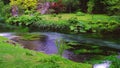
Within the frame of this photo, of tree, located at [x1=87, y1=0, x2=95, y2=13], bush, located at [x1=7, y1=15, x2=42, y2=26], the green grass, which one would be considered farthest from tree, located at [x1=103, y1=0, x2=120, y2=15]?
the green grass

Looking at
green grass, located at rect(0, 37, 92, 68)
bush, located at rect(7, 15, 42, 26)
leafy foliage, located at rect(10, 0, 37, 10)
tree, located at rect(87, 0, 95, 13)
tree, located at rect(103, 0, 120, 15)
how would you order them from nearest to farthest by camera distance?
green grass, located at rect(0, 37, 92, 68)
tree, located at rect(103, 0, 120, 15)
bush, located at rect(7, 15, 42, 26)
tree, located at rect(87, 0, 95, 13)
leafy foliage, located at rect(10, 0, 37, 10)

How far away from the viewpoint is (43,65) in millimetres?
15094

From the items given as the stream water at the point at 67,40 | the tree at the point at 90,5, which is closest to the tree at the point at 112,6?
the tree at the point at 90,5

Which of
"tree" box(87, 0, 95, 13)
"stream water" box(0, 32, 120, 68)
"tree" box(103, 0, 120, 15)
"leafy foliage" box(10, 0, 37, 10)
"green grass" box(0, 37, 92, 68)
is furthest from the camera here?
"leafy foliage" box(10, 0, 37, 10)

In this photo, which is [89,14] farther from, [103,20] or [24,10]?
[24,10]

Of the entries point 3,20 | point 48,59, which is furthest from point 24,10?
point 48,59

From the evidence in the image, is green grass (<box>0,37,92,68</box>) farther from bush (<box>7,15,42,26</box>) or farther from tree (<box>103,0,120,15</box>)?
tree (<box>103,0,120,15</box>)

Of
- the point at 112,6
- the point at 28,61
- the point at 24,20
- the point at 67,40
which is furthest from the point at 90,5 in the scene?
the point at 28,61

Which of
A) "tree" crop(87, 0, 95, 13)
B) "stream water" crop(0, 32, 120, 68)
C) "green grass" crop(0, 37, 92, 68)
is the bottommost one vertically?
"stream water" crop(0, 32, 120, 68)

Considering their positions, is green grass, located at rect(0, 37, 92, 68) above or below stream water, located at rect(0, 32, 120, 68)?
above

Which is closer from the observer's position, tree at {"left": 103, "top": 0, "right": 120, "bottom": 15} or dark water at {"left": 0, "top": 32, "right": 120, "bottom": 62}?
dark water at {"left": 0, "top": 32, "right": 120, "bottom": 62}

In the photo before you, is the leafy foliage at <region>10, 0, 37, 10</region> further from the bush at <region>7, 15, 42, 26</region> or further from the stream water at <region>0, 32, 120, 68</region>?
the stream water at <region>0, 32, 120, 68</region>

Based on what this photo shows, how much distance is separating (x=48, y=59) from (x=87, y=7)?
84.4 ft

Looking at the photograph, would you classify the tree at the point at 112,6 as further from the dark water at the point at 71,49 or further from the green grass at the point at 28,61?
the green grass at the point at 28,61
